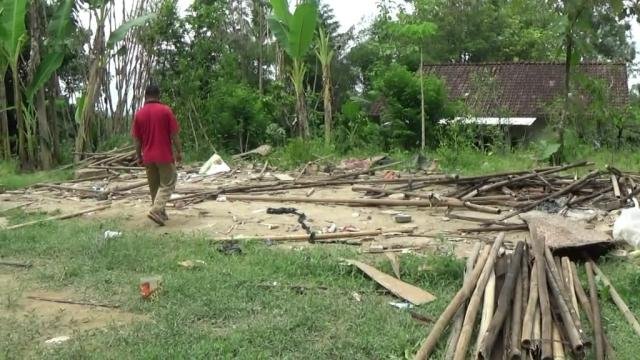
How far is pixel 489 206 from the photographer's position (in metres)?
7.36

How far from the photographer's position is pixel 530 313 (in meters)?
3.72

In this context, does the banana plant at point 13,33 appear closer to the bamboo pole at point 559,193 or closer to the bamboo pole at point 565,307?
the bamboo pole at point 559,193

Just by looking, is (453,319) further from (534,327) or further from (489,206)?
(489,206)

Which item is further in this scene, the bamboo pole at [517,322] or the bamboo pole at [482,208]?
the bamboo pole at [482,208]

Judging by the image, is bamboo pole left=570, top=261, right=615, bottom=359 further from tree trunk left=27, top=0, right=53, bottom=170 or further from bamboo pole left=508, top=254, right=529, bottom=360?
tree trunk left=27, top=0, right=53, bottom=170

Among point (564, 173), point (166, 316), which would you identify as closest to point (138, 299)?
point (166, 316)

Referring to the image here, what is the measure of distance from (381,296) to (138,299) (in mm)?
1717

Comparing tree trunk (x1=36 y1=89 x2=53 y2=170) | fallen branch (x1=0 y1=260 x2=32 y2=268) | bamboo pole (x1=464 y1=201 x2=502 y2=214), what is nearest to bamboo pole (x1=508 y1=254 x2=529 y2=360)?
bamboo pole (x1=464 y1=201 x2=502 y2=214)

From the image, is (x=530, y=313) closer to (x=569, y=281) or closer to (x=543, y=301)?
(x=543, y=301)

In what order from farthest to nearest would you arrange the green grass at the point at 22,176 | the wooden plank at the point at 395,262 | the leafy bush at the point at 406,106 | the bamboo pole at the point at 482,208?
the leafy bush at the point at 406,106
the green grass at the point at 22,176
the bamboo pole at the point at 482,208
the wooden plank at the point at 395,262

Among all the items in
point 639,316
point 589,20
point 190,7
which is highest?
point 190,7

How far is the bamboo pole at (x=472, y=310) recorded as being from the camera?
11.5 feet

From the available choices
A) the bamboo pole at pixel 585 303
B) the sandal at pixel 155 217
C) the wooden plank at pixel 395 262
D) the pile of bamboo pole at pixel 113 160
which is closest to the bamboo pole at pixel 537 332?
the bamboo pole at pixel 585 303

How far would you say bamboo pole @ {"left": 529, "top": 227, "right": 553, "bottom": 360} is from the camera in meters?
3.39
